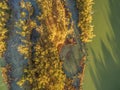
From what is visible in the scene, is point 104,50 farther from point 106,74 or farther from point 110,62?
point 106,74

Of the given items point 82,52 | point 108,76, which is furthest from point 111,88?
point 82,52

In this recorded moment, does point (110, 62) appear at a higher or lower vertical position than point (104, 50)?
lower

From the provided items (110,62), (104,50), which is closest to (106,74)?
(110,62)

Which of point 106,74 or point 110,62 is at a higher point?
point 110,62

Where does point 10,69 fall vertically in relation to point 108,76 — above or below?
above

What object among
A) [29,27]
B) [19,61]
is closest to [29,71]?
[19,61]

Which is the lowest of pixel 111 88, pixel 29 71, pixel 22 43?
pixel 111 88

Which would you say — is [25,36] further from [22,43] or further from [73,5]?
[73,5]

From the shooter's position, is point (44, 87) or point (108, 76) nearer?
point (44, 87)

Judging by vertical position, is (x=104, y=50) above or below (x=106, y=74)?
above

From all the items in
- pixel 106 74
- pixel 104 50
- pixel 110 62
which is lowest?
pixel 106 74
